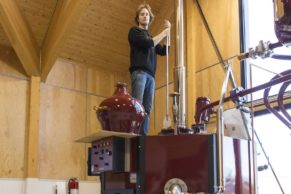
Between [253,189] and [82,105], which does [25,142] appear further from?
[253,189]

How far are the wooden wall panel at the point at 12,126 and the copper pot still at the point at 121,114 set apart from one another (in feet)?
12.0

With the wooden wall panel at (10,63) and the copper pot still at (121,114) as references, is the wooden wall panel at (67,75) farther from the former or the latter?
the copper pot still at (121,114)

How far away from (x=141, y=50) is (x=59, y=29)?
97.3 inches

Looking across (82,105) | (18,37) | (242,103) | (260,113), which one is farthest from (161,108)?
(242,103)

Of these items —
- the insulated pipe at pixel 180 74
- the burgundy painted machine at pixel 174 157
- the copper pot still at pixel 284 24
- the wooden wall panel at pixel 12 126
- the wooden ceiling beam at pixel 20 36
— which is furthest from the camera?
the wooden wall panel at pixel 12 126

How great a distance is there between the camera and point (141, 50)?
12.9ft

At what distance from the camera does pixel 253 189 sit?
267 cm

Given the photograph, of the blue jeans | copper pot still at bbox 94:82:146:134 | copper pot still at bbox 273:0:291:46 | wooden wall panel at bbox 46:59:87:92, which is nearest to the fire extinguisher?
wooden wall panel at bbox 46:59:87:92

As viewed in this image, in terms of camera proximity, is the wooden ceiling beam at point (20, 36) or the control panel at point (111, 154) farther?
the wooden ceiling beam at point (20, 36)

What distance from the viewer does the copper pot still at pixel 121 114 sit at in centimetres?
284

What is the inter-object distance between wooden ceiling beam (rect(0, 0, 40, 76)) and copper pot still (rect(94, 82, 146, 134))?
3.06m

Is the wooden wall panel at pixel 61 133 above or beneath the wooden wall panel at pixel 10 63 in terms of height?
beneath

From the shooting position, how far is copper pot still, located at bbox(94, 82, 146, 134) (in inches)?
112

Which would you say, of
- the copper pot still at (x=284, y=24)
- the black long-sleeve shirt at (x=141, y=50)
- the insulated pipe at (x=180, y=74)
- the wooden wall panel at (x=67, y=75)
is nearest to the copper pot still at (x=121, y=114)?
the insulated pipe at (x=180, y=74)
